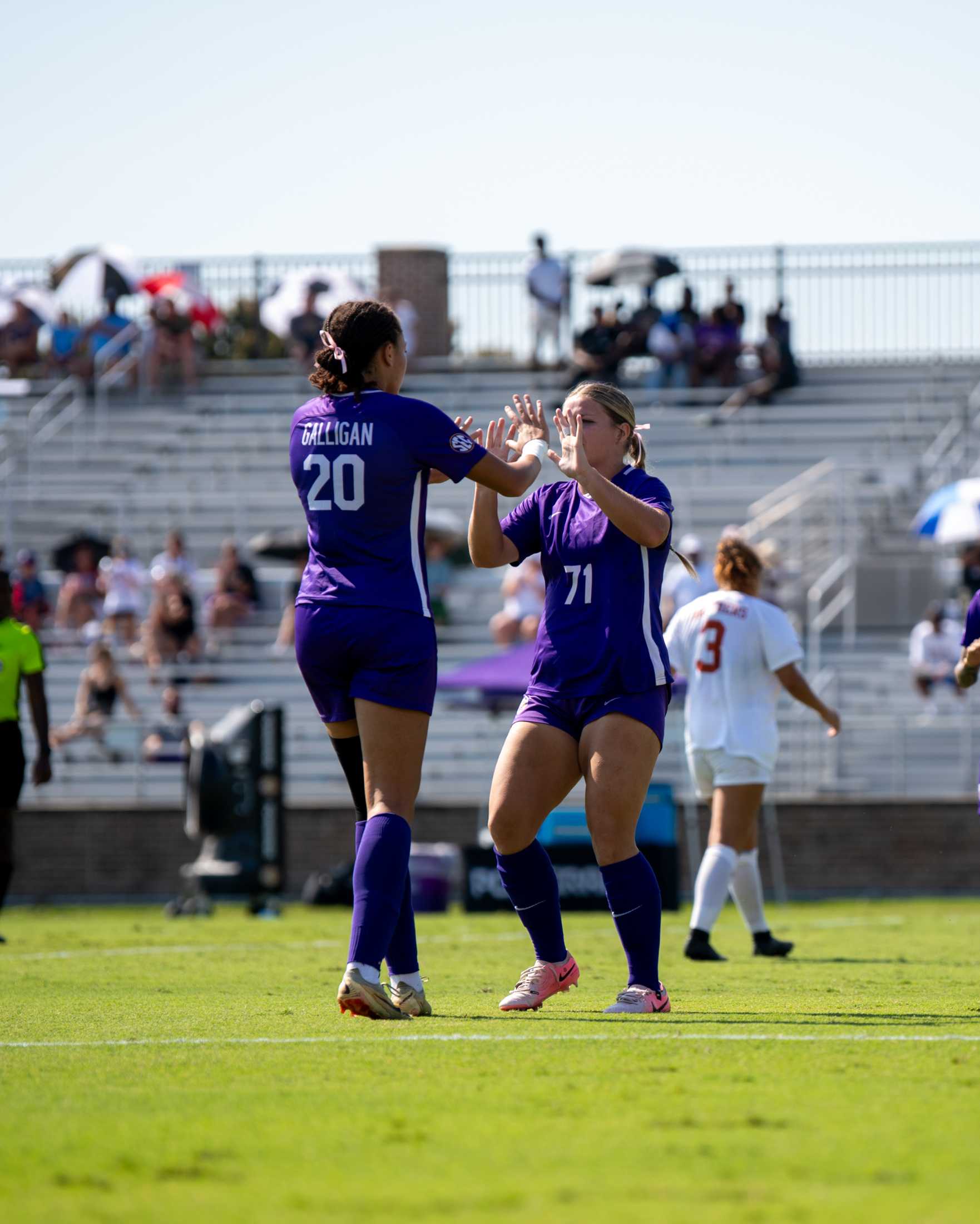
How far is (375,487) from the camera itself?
20.2 ft

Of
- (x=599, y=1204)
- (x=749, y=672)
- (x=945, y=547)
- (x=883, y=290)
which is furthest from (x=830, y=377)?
(x=599, y=1204)

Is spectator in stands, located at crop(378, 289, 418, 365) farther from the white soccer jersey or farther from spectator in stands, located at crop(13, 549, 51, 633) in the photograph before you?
the white soccer jersey

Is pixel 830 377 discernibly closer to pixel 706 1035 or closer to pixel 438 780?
pixel 438 780

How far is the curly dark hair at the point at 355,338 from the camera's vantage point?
20.7ft

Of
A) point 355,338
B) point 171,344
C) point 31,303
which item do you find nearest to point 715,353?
point 171,344

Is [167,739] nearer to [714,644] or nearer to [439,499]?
[439,499]

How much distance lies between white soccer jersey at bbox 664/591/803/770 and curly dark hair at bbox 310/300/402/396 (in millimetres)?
3749

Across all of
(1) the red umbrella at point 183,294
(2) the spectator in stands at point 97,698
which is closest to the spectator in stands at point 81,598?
(2) the spectator in stands at point 97,698

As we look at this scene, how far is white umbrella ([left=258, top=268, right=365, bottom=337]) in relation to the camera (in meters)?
29.8

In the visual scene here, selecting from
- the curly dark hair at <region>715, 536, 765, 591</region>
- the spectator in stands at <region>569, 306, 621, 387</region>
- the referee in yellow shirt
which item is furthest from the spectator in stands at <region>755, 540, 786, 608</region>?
the referee in yellow shirt

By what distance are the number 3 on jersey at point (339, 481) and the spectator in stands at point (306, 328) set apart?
23360 millimetres

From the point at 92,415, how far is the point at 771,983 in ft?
77.5

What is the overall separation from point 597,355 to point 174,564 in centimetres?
843

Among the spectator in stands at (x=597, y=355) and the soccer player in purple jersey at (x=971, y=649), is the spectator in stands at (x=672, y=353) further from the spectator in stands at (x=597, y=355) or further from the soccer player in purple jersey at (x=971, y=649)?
the soccer player in purple jersey at (x=971, y=649)
